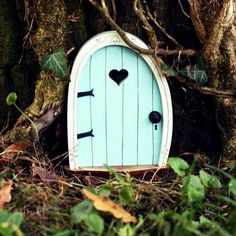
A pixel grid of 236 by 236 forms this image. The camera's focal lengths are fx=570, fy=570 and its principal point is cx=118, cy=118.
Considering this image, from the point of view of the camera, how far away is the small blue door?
2287 millimetres

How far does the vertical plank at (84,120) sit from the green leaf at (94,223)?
24.2 inches

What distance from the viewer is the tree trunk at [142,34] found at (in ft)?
7.53

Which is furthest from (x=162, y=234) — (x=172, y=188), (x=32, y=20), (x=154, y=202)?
(x=32, y=20)

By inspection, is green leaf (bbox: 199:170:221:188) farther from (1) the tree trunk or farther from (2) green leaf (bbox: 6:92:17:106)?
(2) green leaf (bbox: 6:92:17:106)

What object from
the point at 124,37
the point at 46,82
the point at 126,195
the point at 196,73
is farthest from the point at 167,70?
the point at 126,195

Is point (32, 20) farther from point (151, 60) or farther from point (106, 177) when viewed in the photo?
point (106, 177)

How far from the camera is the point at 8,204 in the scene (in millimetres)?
1938

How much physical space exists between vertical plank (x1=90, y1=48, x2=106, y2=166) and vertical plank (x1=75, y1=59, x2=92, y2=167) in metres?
0.02

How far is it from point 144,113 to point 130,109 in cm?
6

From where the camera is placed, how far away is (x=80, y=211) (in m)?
1.82

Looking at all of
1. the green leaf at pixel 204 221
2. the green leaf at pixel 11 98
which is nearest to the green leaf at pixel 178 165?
the green leaf at pixel 204 221

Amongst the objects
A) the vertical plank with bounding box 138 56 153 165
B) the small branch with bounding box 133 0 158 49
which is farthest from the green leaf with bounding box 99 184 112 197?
the small branch with bounding box 133 0 158 49

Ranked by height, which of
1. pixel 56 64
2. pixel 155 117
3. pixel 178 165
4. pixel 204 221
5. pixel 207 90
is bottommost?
pixel 204 221

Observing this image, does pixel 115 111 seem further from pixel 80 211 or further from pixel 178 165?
pixel 80 211
